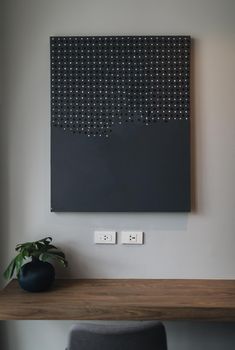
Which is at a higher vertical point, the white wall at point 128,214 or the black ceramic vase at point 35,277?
the white wall at point 128,214

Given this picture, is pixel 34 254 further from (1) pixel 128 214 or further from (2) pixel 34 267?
(1) pixel 128 214

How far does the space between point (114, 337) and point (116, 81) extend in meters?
1.50

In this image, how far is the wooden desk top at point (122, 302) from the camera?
1.77m

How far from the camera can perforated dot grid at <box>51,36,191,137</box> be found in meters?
2.20

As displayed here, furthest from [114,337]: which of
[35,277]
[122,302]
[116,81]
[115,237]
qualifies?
[116,81]

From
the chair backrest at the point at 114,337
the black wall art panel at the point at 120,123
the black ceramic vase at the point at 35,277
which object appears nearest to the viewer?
the chair backrest at the point at 114,337

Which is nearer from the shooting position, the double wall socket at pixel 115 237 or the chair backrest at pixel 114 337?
the chair backrest at pixel 114 337

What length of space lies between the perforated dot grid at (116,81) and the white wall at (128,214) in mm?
85

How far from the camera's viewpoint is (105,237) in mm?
2230

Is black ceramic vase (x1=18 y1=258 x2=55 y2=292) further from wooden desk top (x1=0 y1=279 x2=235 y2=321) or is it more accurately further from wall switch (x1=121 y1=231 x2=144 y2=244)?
wall switch (x1=121 y1=231 x2=144 y2=244)

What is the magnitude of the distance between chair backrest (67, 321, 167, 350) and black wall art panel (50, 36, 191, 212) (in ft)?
2.75

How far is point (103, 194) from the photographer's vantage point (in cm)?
219

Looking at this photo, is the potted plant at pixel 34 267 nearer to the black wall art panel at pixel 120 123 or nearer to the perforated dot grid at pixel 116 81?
the black wall art panel at pixel 120 123

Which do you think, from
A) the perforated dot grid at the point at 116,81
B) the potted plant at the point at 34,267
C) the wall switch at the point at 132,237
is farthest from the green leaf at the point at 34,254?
the perforated dot grid at the point at 116,81
